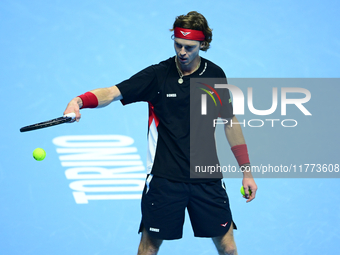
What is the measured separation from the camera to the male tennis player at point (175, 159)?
7.27 ft

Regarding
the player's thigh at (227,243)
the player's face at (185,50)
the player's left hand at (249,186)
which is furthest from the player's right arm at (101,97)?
the player's thigh at (227,243)

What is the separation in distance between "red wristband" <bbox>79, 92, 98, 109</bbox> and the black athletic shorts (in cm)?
51

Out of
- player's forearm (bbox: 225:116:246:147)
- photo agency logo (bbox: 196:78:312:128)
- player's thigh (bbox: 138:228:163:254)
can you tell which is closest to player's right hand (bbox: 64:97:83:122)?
player's thigh (bbox: 138:228:163:254)

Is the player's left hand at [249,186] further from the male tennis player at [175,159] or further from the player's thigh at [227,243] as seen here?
the player's thigh at [227,243]

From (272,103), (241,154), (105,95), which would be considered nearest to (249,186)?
(241,154)

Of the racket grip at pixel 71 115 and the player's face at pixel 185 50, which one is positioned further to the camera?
the player's face at pixel 185 50

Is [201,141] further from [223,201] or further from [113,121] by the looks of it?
[113,121]

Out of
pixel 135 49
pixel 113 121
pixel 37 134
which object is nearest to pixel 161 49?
pixel 135 49

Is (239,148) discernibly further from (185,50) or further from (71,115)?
(71,115)

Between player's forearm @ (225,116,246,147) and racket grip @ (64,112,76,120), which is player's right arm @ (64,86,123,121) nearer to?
racket grip @ (64,112,76,120)

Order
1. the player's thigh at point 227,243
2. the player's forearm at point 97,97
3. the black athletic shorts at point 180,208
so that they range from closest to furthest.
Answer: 1. the player's forearm at point 97,97
2. the black athletic shorts at point 180,208
3. the player's thigh at point 227,243

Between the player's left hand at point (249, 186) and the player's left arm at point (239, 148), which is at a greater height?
the player's left arm at point (239, 148)

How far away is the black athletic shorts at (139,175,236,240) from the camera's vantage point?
2.21 m

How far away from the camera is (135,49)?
3.90 m
